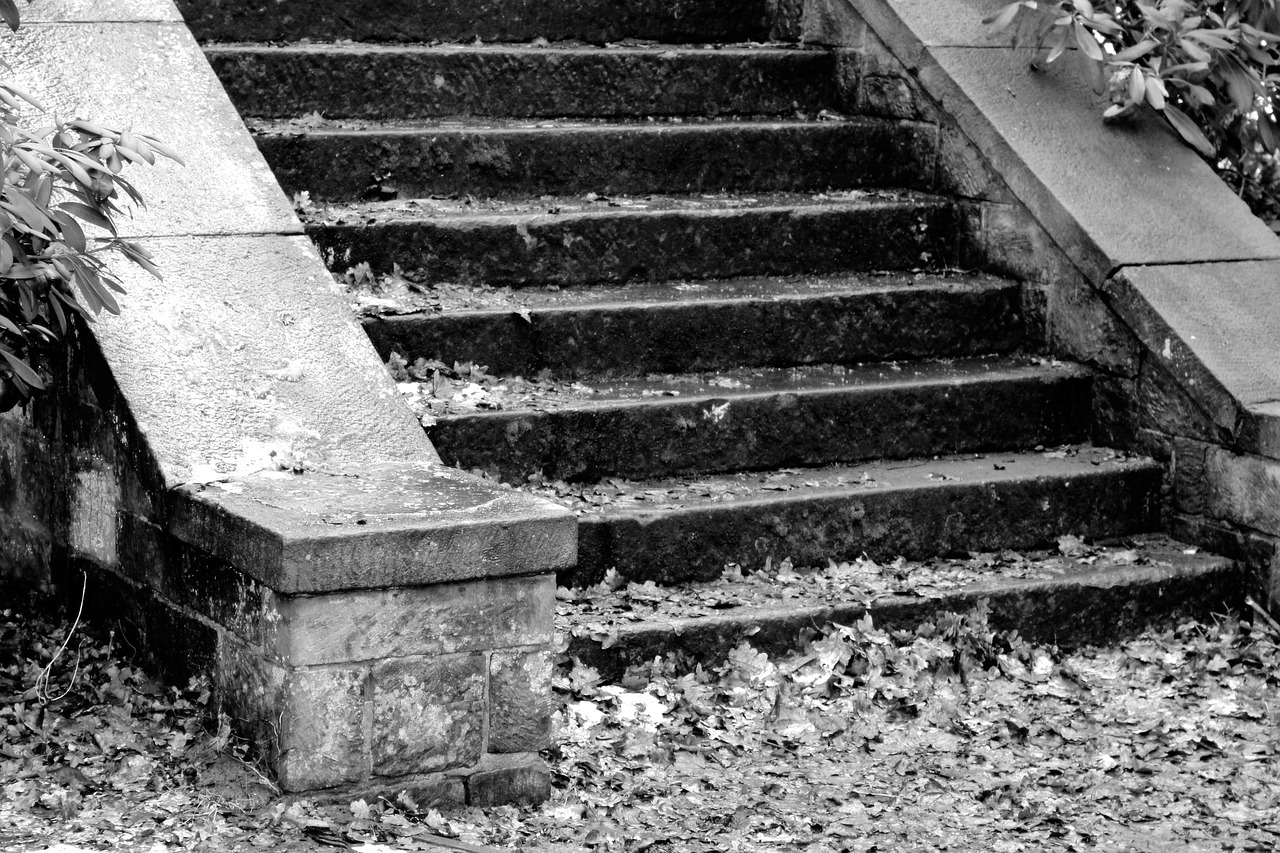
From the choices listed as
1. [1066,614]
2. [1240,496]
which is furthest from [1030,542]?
[1240,496]

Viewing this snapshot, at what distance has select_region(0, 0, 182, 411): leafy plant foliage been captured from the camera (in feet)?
10.2

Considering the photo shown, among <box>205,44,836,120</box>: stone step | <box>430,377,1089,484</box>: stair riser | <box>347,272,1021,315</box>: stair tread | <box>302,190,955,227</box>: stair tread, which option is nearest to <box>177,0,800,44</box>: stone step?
<box>205,44,836,120</box>: stone step

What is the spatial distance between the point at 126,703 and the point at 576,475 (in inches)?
57.8

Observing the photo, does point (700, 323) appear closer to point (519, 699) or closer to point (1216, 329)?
point (1216, 329)

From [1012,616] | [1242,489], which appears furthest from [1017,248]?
[1012,616]

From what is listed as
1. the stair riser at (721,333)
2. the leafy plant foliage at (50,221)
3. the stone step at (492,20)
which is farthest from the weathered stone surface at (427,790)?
the stone step at (492,20)

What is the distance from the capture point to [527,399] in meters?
4.49

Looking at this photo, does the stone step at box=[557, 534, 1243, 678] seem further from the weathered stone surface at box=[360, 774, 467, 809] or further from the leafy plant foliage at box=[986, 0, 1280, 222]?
the leafy plant foliage at box=[986, 0, 1280, 222]

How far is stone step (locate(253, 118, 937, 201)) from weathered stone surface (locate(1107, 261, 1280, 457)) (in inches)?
42.3

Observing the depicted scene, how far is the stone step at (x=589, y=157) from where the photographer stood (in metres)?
4.99

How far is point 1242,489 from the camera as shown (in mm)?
4691

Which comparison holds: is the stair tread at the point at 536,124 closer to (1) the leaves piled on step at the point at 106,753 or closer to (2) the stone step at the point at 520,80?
(2) the stone step at the point at 520,80

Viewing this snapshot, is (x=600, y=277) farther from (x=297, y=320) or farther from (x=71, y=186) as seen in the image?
(x=71, y=186)

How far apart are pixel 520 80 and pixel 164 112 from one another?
1685 millimetres
